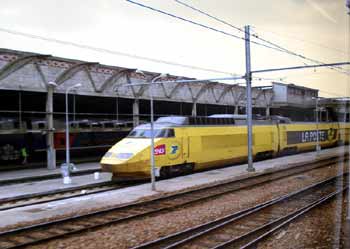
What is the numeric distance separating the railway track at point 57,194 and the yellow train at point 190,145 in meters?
0.73

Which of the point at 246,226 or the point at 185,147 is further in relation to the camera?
the point at 185,147

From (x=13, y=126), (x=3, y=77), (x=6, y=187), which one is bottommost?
(x=6, y=187)

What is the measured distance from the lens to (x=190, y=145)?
2270 centimetres

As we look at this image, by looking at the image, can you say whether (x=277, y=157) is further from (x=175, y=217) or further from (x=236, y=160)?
(x=175, y=217)

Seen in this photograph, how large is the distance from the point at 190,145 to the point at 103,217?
10.9 meters

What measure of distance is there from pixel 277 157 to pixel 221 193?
18.2 meters

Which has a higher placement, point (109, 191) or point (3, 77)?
point (3, 77)

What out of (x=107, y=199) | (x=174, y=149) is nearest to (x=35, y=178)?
(x=174, y=149)

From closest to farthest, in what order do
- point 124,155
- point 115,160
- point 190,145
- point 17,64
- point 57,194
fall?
1. point 57,194
2. point 124,155
3. point 115,160
4. point 190,145
5. point 17,64

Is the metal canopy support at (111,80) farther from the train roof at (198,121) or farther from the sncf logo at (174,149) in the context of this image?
the sncf logo at (174,149)

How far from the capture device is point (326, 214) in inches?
458

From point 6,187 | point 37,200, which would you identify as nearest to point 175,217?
point 37,200

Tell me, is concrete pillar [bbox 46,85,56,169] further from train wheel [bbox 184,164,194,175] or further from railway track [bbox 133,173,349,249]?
railway track [bbox 133,173,349,249]

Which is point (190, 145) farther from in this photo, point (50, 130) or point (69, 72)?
point (69, 72)
